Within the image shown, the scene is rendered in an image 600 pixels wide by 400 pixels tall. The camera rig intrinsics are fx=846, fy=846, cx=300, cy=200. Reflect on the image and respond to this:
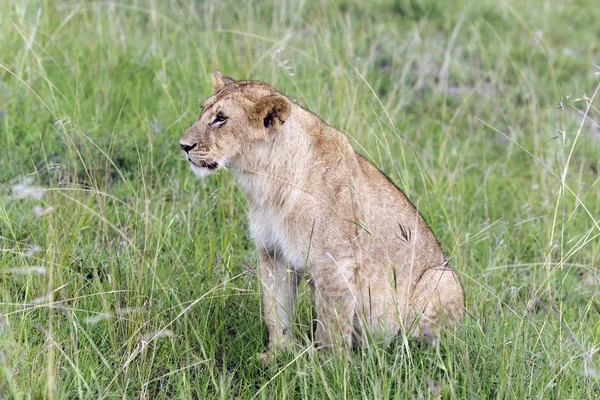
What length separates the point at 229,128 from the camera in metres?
3.91

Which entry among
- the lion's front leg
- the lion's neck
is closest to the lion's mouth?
the lion's neck

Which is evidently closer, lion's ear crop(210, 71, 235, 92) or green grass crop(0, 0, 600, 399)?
green grass crop(0, 0, 600, 399)

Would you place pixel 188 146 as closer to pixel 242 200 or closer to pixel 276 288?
pixel 276 288

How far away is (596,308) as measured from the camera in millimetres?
4820

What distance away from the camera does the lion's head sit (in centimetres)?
386

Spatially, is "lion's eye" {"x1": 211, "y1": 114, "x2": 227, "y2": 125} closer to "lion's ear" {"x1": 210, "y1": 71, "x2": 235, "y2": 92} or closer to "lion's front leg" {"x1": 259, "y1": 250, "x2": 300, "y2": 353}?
"lion's ear" {"x1": 210, "y1": 71, "x2": 235, "y2": 92}

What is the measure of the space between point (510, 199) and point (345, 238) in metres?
2.27

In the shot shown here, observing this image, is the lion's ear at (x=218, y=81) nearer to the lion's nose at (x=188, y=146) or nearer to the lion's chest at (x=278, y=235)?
the lion's nose at (x=188, y=146)

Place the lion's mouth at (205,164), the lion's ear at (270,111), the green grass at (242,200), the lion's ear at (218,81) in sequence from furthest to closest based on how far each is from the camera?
the lion's ear at (218,81) < the lion's mouth at (205,164) < the lion's ear at (270,111) < the green grass at (242,200)

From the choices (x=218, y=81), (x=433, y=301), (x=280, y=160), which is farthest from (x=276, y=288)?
(x=218, y=81)

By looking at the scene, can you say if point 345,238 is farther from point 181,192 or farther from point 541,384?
point 181,192

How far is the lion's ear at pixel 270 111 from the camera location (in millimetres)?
3781

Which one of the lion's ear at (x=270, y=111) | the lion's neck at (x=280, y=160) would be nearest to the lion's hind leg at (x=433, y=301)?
the lion's neck at (x=280, y=160)

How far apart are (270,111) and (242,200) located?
117cm
